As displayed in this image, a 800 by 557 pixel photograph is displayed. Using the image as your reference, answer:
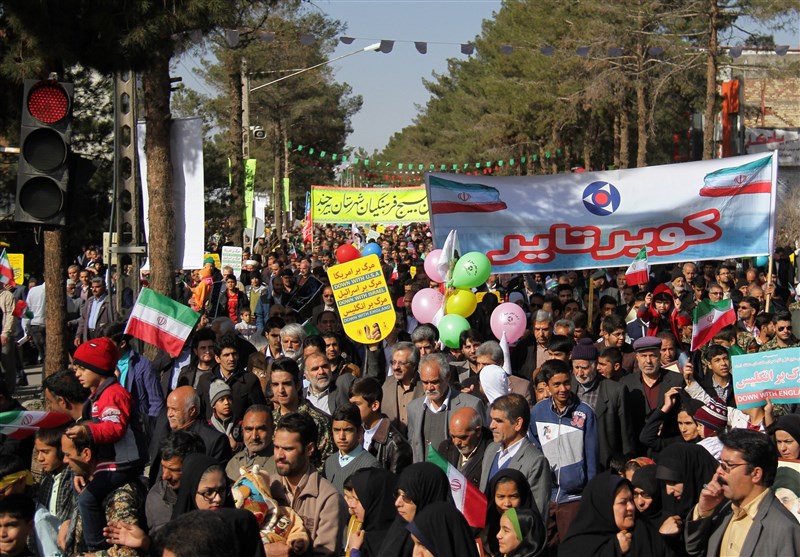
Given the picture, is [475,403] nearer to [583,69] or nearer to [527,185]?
[527,185]

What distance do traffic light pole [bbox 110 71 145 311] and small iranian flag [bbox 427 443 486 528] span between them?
810cm

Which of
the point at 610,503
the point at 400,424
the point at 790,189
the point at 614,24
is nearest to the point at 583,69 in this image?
the point at 614,24

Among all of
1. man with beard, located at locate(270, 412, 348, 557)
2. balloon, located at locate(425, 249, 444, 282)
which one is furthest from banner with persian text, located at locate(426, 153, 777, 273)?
man with beard, located at locate(270, 412, 348, 557)

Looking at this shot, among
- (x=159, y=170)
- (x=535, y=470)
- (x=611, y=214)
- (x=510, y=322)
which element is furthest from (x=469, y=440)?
(x=159, y=170)

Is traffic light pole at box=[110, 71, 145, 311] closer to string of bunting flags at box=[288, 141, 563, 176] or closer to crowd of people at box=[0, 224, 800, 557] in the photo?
crowd of people at box=[0, 224, 800, 557]

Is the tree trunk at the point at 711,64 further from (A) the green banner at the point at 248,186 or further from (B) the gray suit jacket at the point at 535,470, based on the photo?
(B) the gray suit jacket at the point at 535,470

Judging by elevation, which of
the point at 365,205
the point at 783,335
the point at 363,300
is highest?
the point at 365,205

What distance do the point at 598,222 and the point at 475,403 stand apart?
6.01 metres

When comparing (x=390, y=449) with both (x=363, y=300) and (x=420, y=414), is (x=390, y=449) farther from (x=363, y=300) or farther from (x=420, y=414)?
(x=363, y=300)

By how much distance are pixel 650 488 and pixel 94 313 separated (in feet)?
36.5

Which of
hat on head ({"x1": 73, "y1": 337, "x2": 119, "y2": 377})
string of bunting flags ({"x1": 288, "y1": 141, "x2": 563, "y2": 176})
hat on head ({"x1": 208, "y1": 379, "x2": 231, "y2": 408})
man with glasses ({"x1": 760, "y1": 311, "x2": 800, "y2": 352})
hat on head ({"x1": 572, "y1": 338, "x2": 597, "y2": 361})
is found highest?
string of bunting flags ({"x1": 288, "y1": 141, "x2": 563, "y2": 176})

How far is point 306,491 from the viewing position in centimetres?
575

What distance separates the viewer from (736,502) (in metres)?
5.08

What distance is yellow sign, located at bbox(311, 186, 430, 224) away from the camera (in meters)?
34.5
